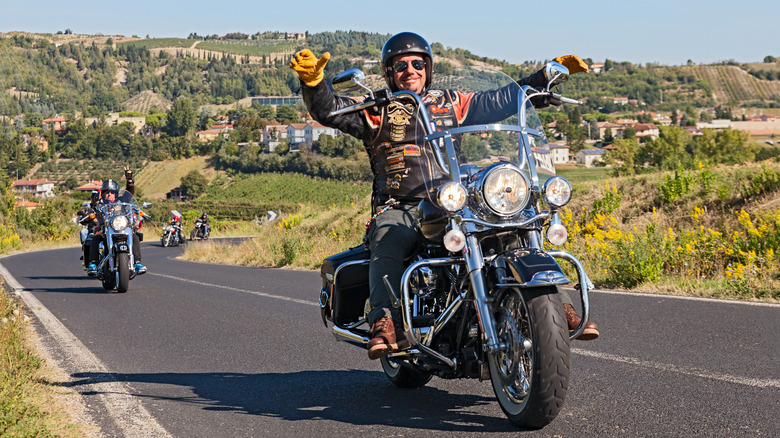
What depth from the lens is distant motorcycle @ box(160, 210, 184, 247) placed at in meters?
38.6

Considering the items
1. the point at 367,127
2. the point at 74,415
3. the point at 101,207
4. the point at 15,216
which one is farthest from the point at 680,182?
the point at 15,216

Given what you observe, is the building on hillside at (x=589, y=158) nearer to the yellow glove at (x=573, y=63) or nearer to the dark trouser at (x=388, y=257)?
the yellow glove at (x=573, y=63)

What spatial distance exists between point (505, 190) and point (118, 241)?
10.9m

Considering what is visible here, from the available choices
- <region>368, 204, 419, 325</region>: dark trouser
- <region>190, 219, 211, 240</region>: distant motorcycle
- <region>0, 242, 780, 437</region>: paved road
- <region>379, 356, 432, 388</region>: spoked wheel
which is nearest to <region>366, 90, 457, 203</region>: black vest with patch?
<region>368, 204, 419, 325</region>: dark trouser

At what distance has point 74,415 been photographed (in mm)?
4957

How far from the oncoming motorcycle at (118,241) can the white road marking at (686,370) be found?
30.5 ft

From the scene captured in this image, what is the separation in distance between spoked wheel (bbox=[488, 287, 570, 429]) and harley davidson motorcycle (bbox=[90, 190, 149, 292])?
10.5 meters

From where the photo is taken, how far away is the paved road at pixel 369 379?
421 centimetres

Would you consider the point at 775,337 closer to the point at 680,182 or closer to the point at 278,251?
the point at 680,182

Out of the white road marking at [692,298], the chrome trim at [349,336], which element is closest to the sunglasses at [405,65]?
the chrome trim at [349,336]

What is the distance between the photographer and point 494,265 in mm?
3971

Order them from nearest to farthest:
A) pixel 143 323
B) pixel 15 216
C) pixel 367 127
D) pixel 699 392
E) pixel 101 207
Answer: pixel 699 392, pixel 367 127, pixel 143 323, pixel 101 207, pixel 15 216

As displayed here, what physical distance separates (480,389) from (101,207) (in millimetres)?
10658

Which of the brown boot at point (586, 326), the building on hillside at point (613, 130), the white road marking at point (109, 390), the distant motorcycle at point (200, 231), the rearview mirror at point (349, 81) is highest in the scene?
the building on hillside at point (613, 130)
